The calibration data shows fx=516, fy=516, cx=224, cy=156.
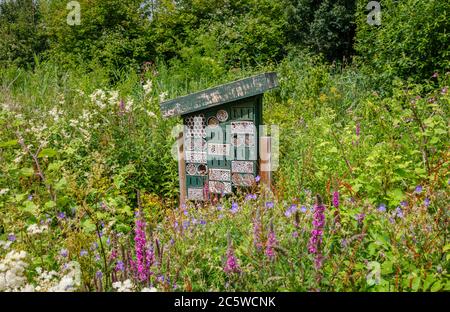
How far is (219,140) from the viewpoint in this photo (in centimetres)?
455

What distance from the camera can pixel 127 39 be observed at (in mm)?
14688

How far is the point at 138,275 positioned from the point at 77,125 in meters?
3.58

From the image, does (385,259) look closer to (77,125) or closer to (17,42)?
(77,125)

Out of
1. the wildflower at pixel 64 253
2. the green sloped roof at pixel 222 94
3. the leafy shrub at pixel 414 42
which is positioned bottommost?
the wildflower at pixel 64 253

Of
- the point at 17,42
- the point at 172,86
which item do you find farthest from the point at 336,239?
the point at 17,42

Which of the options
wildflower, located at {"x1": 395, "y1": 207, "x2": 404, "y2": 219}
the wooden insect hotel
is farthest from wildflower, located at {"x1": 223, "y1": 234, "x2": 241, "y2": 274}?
the wooden insect hotel

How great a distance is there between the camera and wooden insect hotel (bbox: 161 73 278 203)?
14.5ft

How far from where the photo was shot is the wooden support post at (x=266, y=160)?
14.4 feet

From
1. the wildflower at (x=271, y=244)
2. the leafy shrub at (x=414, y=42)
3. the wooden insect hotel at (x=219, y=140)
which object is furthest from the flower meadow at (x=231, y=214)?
the leafy shrub at (x=414, y=42)

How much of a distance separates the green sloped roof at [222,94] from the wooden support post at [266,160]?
0.42m

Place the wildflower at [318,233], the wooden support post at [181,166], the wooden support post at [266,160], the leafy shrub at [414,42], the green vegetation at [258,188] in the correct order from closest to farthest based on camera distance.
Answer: the wildflower at [318,233], the green vegetation at [258,188], the wooden support post at [266,160], the wooden support post at [181,166], the leafy shrub at [414,42]

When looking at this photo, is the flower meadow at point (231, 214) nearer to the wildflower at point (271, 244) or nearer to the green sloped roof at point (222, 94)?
the wildflower at point (271, 244)

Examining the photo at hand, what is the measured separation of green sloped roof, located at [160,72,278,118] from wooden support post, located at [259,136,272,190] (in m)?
0.42
